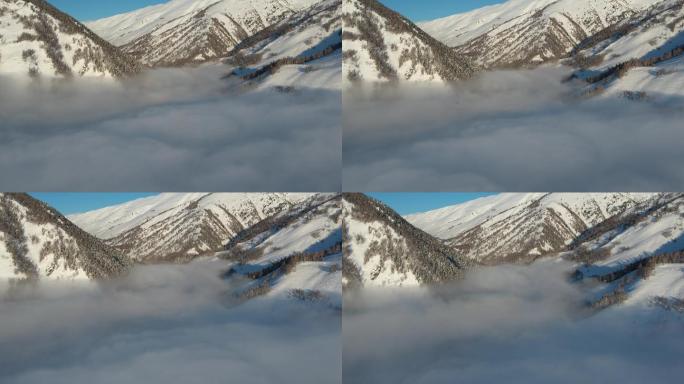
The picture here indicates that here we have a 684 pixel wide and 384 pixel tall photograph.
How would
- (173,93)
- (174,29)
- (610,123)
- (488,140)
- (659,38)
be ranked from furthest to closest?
(659,38)
(174,29)
(173,93)
(610,123)
(488,140)

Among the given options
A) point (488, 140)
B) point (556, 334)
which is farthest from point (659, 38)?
point (556, 334)

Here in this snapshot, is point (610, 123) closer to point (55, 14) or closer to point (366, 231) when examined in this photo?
point (366, 231)

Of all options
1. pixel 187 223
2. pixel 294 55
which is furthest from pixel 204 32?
pixel 187 223

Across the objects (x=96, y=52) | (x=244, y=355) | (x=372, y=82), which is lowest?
(x=244, y=355)

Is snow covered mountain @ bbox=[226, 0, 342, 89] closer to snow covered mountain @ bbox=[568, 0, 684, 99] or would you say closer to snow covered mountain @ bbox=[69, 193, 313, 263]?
snow covered mountain @ bbox=[69, 193, 313, 263]

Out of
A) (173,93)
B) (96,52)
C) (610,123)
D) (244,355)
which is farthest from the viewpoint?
(96,52)

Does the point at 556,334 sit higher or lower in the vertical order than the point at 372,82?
lower

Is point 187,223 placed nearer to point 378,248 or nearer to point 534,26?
point 378,248
